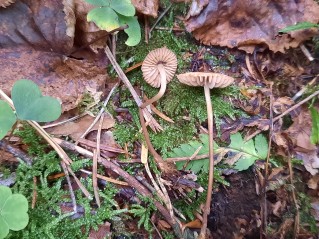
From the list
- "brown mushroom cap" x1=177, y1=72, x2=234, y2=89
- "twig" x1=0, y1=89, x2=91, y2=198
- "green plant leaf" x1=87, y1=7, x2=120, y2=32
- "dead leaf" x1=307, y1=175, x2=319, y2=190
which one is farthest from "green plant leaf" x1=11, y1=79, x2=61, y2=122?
"dead leaf" x1=307, y1=175, x2=319, y2=190

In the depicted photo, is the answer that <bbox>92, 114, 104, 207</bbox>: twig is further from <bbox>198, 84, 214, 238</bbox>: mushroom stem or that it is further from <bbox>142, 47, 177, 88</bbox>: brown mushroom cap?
<bbox>198, 84, 214, 238</bbox>: mushroom stem

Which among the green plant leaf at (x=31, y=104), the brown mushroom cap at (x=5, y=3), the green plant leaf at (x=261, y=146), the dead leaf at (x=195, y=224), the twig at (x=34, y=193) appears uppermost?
the brown mushroom cap at (x=5, y=3)

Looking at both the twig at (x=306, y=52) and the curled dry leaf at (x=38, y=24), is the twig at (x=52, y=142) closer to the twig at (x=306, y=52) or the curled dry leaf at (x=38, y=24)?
the curled dry leaf at (x=38, y=24)

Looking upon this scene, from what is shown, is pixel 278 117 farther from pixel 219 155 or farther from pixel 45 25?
pixel 45 25

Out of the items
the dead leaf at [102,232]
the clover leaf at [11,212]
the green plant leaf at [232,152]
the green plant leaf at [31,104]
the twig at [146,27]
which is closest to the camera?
the clover leaf at [11,212]

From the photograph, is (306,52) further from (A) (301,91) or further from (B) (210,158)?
(B) (210,158)

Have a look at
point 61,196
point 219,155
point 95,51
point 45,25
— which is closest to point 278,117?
point 219,155

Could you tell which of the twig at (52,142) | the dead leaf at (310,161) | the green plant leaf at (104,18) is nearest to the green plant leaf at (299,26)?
the dead leaf at (310,161)
